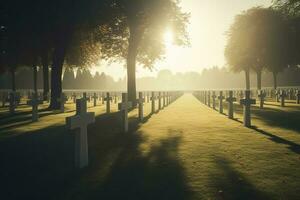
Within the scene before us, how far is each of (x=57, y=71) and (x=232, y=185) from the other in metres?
22.0

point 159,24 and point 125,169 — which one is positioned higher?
point 159,24

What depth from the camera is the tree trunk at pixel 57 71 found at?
2512 cm

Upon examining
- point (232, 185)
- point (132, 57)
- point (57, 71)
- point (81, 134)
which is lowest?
point (232, 185)

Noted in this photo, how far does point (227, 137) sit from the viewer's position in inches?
402

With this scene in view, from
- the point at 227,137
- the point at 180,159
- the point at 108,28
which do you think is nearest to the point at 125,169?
the point at 180,159

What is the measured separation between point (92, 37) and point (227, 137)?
21.7m

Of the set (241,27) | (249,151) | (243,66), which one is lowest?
(249,151)

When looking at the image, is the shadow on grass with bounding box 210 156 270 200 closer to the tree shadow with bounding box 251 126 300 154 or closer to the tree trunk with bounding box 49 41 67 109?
the tree shadow with bounding box 251 126 300 154

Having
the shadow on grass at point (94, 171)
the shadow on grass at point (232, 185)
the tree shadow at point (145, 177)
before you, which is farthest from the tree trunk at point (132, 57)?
the shadow on grass at point (232, 185)

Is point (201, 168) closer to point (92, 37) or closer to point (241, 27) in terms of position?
point (92, 37)

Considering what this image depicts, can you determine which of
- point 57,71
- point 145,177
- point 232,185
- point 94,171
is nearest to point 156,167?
point 145,177

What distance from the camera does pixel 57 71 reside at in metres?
25.6

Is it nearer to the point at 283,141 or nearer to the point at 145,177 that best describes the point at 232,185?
the point at 145,177

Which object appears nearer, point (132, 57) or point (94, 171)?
point (94, 171)
